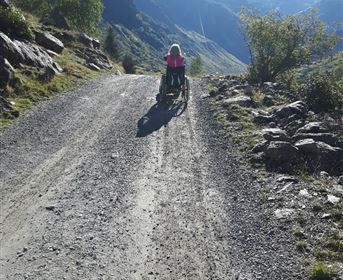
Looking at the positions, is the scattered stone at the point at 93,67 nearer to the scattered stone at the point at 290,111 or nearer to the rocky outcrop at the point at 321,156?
the scattered stone at the point at 290,111

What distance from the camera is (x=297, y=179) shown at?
11914 mm

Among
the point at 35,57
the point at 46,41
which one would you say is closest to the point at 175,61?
the point at 35,57

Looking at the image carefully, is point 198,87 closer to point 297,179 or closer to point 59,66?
point 59,66

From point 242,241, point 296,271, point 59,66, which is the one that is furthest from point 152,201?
point 59,66

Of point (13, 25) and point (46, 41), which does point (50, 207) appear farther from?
point (46, 41)

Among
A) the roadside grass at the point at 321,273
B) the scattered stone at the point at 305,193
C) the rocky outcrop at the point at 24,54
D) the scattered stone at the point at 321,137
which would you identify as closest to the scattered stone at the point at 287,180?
the scattered stone at the point at 305,193

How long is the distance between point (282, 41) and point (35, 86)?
20.6m

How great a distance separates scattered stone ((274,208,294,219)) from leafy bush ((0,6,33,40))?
852 inches

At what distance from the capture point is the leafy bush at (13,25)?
84.7ft

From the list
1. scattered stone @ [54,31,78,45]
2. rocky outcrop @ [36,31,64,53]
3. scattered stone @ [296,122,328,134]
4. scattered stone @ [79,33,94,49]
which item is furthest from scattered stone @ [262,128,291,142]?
scattered stone @ [79,33,94,49]

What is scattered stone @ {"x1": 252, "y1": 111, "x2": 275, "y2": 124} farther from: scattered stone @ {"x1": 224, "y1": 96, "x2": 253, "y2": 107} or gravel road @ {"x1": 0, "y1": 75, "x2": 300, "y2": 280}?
scattered stone @ {"x1": 224, "y1": 96, "x2": 253, "y2": 107}

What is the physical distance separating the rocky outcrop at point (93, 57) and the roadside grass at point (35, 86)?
895 cm

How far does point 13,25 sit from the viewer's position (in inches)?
1057

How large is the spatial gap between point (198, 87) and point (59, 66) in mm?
10089
